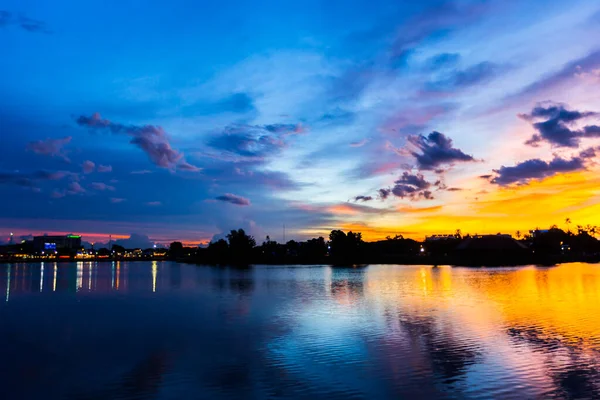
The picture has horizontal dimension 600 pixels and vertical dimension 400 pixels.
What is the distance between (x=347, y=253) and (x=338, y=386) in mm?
168399

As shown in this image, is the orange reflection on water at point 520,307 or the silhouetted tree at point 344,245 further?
the silhouetted tree at point 344,245

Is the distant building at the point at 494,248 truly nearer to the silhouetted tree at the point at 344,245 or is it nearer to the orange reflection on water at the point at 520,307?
the silhouetted tree at the point at 344,245

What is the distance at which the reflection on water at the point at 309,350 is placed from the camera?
613 inches

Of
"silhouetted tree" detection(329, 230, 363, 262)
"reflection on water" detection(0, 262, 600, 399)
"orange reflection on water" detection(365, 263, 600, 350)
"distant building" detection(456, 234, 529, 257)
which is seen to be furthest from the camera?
Result: "silhouetted tree" detection(329, 230, 363, 262)

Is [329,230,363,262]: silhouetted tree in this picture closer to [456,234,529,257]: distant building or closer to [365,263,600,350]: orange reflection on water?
[456,234,529,257]: distant building

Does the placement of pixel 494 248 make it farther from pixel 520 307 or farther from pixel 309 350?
pixel 309 350

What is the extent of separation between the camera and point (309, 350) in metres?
20.9

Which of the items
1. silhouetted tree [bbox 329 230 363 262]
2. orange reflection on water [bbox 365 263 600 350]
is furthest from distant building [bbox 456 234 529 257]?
orange reflection on water [bbox 365 263 600 350]

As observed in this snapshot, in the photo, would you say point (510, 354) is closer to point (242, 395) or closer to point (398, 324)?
point (398, 324)

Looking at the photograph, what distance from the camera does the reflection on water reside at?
51.1 ft

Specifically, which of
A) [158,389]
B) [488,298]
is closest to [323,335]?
[158,389]

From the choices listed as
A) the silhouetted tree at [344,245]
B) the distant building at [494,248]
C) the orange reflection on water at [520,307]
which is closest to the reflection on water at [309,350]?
the orange reflection on water at [520,307]

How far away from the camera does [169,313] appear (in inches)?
1387

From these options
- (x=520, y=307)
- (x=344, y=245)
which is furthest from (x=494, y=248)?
(x=520, y=307)
